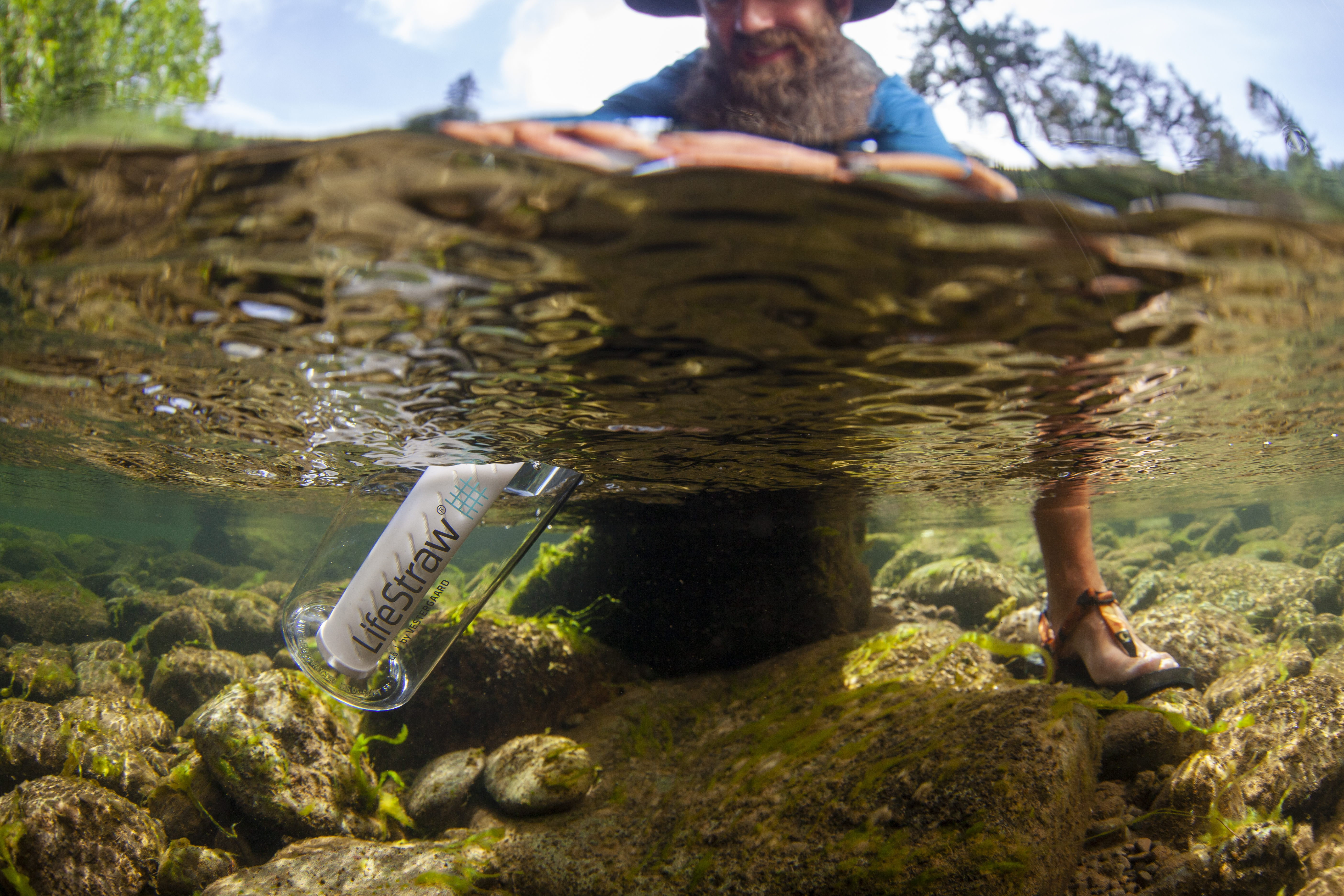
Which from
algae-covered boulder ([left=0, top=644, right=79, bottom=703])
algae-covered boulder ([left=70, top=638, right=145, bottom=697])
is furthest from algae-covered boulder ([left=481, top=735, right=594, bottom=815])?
algae-covered boulder ([left=0, top=644, right=79, bottom=703])

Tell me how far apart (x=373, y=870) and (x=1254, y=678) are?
5.96 meters

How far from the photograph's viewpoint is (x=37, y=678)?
20.2 feet

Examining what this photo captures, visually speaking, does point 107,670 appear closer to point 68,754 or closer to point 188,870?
point 68,754

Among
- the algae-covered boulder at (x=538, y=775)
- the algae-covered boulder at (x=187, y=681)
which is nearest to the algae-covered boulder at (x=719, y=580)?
the algae-covered boulder at (x=538, y=775)

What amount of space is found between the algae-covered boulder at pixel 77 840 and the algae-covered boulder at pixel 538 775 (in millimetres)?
1906

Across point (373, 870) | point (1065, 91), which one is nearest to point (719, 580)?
point (373, 870)

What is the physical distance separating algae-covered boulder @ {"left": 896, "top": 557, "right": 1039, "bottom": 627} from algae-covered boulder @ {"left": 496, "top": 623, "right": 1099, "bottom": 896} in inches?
197

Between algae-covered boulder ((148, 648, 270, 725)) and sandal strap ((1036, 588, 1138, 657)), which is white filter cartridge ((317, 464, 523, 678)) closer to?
algae-covered boulder ((148, 648, 270, 725))

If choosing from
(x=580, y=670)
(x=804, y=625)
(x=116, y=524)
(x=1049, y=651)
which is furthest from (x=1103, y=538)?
(x=116, y=524)

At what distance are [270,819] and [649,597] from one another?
3360 millimetres

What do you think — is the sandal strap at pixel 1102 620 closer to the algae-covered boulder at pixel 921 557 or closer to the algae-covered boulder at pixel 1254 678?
the algae-covered boulder at pixel 1254 678

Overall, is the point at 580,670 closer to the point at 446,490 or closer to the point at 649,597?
the point at 649,597

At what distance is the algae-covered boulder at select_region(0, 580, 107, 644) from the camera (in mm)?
8844

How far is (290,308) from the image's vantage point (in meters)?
2.33
